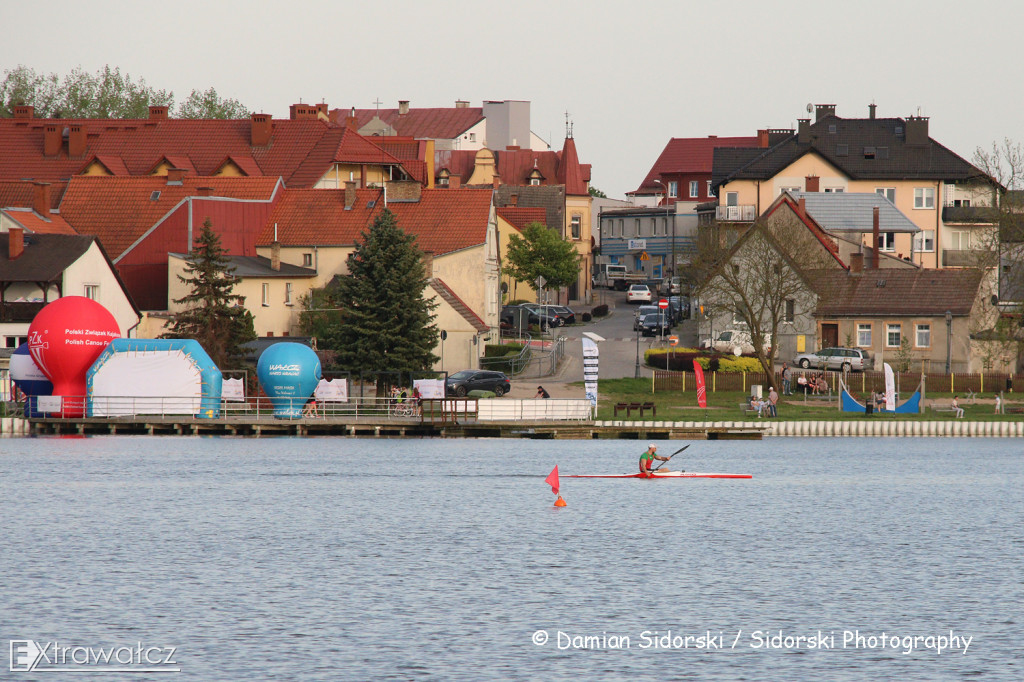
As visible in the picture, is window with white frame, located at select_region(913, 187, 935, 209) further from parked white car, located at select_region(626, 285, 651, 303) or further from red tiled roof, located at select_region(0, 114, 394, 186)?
red tiled roof, located at select_region(0, 114, 394, 186)

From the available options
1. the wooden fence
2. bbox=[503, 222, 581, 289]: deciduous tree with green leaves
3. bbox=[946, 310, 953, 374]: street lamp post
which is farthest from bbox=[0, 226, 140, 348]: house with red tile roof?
bbox=[946, 310, 953, 374]: street lamp post

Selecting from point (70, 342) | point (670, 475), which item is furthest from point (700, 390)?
point (70, 342)

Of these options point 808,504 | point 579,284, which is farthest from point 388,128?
point 808,504

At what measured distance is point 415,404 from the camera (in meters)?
69.6

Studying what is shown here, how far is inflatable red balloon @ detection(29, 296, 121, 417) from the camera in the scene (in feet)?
216

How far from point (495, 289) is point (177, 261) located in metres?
21.6

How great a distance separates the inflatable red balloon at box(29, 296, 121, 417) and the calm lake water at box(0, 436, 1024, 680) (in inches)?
124

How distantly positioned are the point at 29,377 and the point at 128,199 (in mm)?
28291

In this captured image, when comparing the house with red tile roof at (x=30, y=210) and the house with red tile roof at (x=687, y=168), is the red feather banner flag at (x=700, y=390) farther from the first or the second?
the house with red tile roof at (x=687, y=168)

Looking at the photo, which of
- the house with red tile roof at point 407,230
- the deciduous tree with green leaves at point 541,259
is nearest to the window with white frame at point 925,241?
the deciduous tree with green leaves at point 541,259

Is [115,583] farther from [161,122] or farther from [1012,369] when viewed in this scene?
[161,122]

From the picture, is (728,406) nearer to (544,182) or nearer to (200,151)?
(200,151)

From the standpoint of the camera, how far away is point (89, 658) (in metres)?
29.6

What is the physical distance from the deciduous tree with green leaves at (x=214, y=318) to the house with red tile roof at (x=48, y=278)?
664 cm
